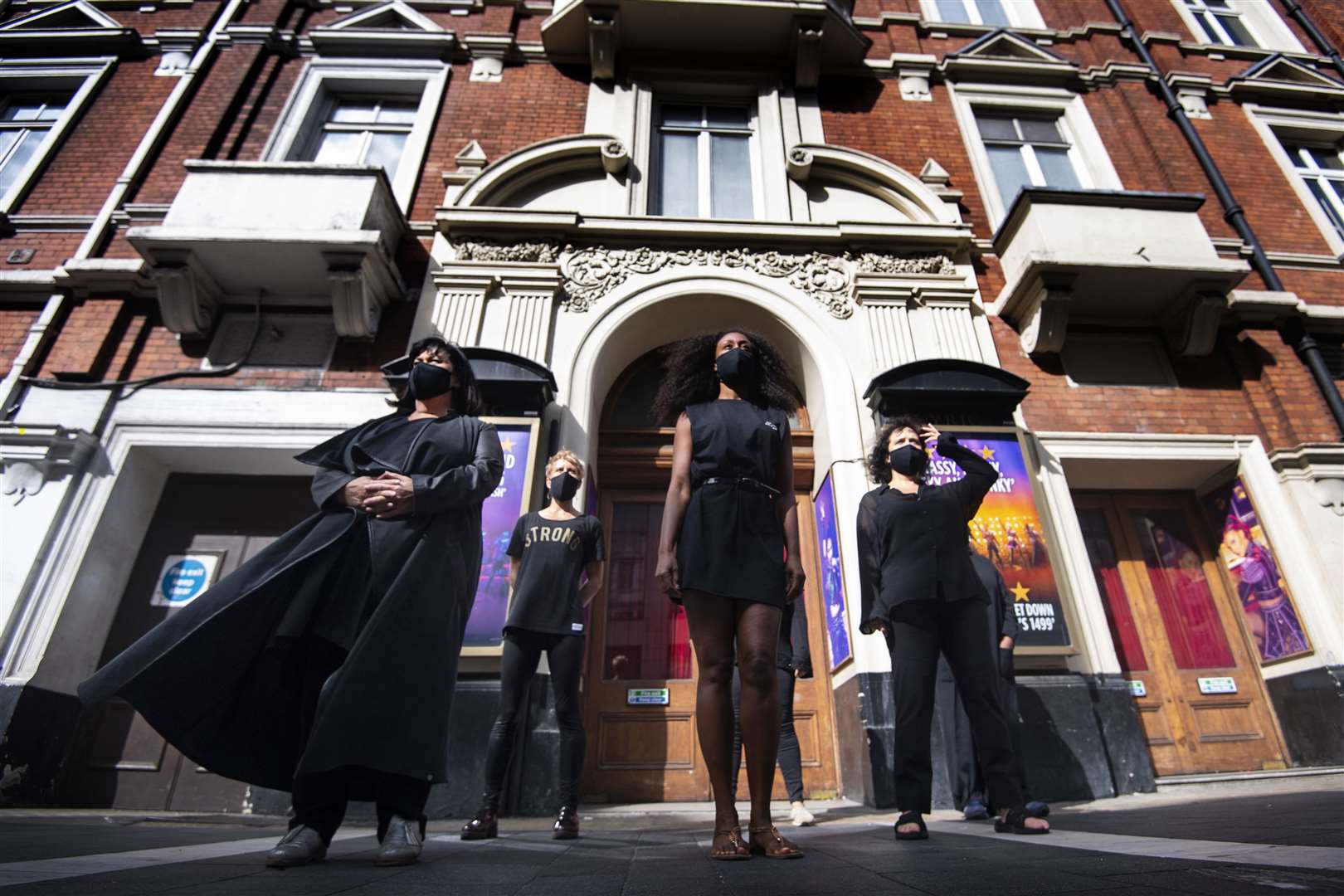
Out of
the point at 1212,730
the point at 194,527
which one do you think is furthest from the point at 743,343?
the point at 1212,730

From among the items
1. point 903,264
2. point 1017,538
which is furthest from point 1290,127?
point 1017,538

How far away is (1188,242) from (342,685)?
8257 mm

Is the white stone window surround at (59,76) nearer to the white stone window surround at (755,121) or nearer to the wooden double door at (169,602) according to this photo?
the wooden double door at (169,602)

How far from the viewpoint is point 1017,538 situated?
5.51m

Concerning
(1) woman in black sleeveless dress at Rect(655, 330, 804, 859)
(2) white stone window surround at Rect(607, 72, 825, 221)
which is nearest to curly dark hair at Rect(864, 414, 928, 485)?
(1) woman in black sleeveless dress at Rect(655, 330, 804, 859)

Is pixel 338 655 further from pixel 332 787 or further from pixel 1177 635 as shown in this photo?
pixel 1177 635

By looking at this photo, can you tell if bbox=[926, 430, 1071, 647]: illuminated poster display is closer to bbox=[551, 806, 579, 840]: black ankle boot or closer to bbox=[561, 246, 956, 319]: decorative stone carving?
bbox=[561, 246, 956, 319]: decorative stone carving

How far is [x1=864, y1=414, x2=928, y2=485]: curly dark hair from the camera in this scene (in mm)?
3344

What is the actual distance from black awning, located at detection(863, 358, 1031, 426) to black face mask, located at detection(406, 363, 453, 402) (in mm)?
4259

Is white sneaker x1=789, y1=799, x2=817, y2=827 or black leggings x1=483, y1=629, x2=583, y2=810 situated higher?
black leggings x1=483, y1=629, x2=583, y2=810

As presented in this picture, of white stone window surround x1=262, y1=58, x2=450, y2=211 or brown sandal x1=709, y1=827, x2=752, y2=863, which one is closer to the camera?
brown sandal x1=709, y1=827, x2=752, y2=863

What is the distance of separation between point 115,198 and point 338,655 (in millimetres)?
7819

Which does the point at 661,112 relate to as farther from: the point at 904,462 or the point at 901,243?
the point at 904,462

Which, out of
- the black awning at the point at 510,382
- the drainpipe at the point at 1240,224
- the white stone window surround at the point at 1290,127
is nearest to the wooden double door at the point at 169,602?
the black awning at the point at 510,382
